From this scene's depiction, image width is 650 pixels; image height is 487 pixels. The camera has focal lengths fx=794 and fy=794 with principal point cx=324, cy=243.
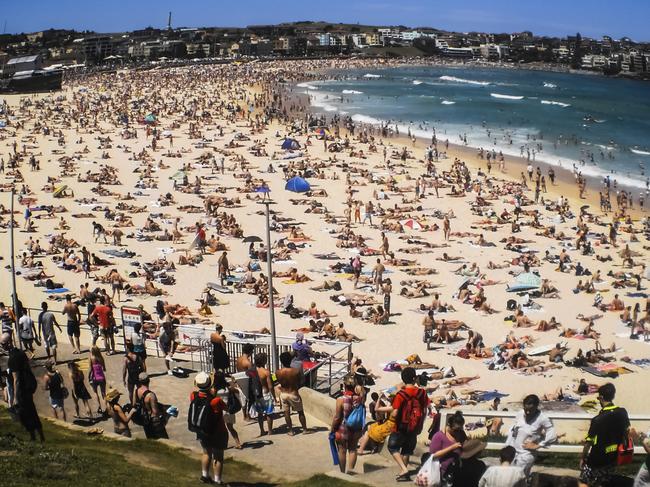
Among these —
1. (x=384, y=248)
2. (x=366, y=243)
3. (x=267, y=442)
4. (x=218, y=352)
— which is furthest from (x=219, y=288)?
(x=267, y=442)

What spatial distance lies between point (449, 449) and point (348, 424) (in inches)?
61.5

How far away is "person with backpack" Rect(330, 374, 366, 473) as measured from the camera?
765 centimetres

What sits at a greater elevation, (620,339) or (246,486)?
(246,486)

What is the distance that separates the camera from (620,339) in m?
16.8

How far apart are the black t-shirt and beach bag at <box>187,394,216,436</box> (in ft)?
10.9

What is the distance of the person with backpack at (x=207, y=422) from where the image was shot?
723 cm

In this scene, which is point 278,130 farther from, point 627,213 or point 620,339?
point 620,339

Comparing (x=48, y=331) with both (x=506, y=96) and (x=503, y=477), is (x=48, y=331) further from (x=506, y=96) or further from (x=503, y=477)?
(x=506, y=96)

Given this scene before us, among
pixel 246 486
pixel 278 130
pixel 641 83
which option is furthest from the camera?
pixel 641 83

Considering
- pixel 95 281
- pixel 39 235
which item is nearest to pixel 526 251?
pixel 95 281

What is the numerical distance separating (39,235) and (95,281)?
562cm

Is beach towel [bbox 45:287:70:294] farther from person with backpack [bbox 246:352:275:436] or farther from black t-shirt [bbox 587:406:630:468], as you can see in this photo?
black t-shirt [bbox 587:406:630:468]

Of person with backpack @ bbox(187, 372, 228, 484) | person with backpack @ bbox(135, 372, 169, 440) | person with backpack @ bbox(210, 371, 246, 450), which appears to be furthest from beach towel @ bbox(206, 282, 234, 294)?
person with backpack @ bbox(187, 372, 228, 484)

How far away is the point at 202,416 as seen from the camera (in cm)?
725
